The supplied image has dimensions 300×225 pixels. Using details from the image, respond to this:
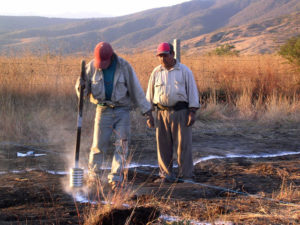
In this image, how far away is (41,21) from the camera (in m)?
121

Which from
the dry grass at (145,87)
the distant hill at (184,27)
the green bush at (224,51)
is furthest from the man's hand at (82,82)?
the distant hill at (184,27)

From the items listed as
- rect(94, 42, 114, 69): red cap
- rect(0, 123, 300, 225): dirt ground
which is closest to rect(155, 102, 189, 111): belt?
rect(0, 123, 300, 225): dirt ground

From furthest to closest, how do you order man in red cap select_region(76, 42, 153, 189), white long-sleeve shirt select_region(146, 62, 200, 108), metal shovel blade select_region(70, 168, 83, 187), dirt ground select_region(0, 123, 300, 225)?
white long-sleeve shirt select_region(146, 62, 200, 108), man in red cap select_region(76, 42, 153, 189), metal shovel blade select_region(70, 168, 83, 187), dirt ground select_region(0, 123, 300, 225)

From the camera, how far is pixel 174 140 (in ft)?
20.5

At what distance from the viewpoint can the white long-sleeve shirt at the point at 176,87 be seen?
5988mm

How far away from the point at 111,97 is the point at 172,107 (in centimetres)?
101

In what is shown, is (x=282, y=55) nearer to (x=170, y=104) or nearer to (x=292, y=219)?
(x=170, y=104)

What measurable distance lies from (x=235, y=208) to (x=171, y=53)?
244cm

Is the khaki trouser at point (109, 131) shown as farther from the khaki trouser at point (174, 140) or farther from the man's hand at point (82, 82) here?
the khaki trouser at point (174, 140)

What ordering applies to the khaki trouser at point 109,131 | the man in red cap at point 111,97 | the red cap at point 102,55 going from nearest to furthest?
the red cap at point 102,55 < the man in red cap at point 111,97 < the khaki trouser at point 109,131

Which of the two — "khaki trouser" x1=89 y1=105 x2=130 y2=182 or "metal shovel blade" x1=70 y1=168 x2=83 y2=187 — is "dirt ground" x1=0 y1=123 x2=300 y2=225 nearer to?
"metal shovel blade" x1=70 y1=168 x2=83 y2=187

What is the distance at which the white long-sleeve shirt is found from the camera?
5.99m

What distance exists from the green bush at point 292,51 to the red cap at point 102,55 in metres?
10.2

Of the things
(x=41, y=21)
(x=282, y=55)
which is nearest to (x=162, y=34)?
(x=41, y=21)
